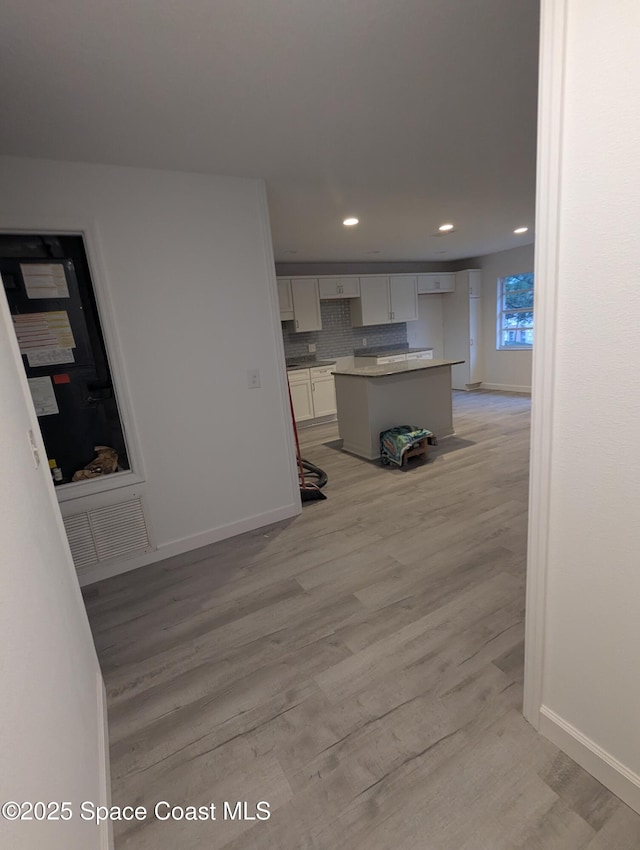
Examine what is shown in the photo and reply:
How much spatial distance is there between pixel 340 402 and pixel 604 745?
374 centimetres

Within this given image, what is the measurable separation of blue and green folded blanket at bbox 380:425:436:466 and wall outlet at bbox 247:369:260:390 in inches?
66.5

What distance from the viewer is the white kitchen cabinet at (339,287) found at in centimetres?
588

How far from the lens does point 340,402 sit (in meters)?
4.67

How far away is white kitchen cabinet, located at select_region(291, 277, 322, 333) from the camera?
5.65 metres

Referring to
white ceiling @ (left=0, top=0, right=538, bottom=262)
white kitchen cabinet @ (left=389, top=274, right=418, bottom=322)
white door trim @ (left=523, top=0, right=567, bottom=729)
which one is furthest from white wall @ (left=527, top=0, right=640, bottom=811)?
white kitchen cabinet @ (left=389, top=274, right=418, bottom=322)

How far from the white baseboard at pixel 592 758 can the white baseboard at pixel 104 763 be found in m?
1.41

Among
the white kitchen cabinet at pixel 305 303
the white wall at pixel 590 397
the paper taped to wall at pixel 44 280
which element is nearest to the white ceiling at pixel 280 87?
the paper taped to wall at pixel 44 280

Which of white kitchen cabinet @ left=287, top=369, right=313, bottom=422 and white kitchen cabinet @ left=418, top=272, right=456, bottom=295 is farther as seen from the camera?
white kitchen cabinet @ left=418, top=272, right=456, bottom=295

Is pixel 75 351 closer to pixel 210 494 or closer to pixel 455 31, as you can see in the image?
pixel 210 494

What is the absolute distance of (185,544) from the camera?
2.78 metres

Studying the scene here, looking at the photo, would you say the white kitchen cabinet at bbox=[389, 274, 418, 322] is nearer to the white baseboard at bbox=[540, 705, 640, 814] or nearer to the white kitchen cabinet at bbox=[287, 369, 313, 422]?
the white kitchen cabinet at bbox=[287, 369, 313, 422]

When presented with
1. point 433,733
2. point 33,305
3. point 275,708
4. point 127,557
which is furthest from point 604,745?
point 33,305

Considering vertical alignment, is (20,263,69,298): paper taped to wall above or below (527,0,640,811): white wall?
above

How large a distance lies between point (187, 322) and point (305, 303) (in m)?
3.44
